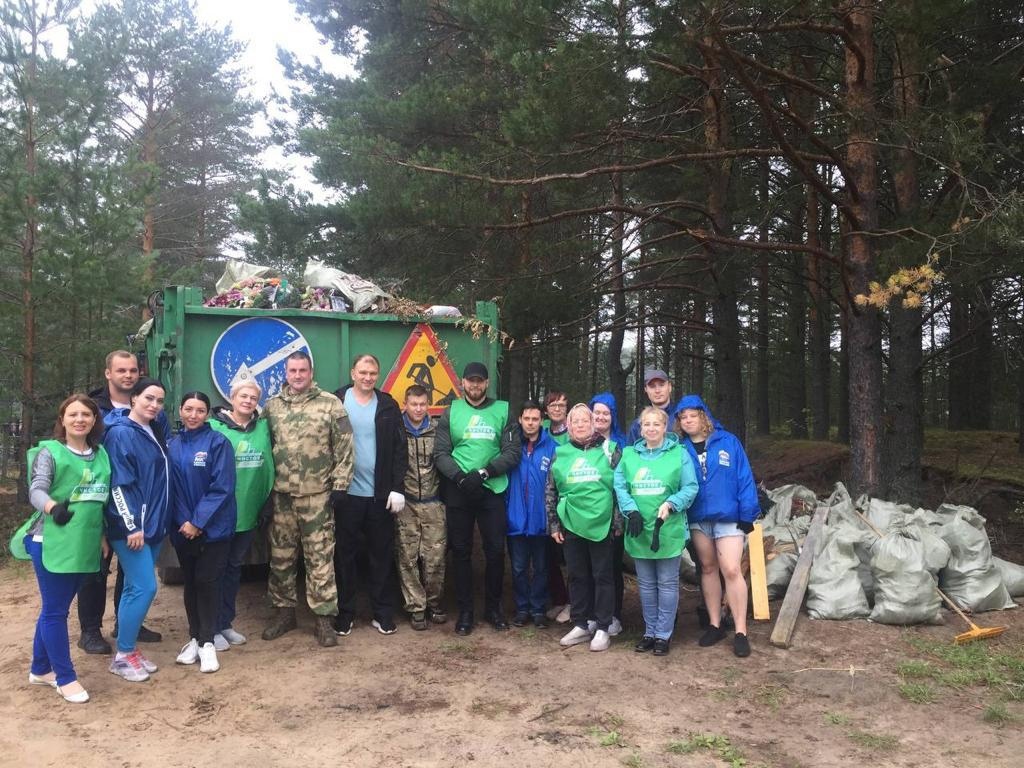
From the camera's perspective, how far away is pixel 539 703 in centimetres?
403

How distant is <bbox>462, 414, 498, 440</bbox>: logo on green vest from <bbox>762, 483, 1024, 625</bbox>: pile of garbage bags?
8.09 ft

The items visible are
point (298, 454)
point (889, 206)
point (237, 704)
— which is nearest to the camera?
point (237, 704)

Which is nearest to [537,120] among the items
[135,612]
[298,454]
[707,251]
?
[707,251]

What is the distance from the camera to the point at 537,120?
684 cm

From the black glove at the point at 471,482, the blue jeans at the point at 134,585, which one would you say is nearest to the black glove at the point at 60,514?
the blue jeans at the point at 134,585

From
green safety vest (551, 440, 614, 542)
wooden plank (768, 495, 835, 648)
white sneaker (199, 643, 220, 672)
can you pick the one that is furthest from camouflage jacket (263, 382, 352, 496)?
wooden plank (768, 495, 835, 648)

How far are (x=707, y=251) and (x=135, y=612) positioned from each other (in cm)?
719

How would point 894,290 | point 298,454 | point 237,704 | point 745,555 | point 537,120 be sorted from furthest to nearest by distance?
point 537,120
point 745,555
point 894,290
point 298,454
point 237,704

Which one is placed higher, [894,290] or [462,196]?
[462,196]

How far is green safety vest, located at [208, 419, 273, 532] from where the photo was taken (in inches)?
184

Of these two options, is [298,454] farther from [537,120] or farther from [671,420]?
[537,120]

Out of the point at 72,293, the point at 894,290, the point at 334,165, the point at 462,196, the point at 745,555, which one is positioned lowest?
the point at 745,555

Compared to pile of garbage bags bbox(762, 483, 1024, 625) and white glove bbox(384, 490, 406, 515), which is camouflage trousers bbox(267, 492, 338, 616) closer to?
white glove bbox(384, 490, 406, 515)

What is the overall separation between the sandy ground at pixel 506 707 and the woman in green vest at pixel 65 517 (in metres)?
0.34
